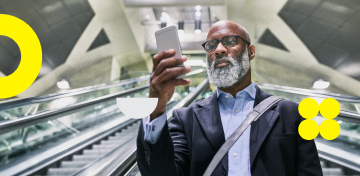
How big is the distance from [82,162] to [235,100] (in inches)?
94.7

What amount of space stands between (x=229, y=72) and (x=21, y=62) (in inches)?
84.7

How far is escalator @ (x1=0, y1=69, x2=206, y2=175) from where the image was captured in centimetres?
221

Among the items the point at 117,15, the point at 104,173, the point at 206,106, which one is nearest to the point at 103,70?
the point at 117,15

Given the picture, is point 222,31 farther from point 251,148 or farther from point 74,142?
point 74,142

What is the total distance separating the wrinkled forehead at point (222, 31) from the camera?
1113mm

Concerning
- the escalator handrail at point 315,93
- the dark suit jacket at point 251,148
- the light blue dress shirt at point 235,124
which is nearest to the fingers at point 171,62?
the light blue dress shirt at point 235,124

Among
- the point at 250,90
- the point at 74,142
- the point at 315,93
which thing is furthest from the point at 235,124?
the point at 315,93

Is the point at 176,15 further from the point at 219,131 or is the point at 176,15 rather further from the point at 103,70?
the point at 219,131

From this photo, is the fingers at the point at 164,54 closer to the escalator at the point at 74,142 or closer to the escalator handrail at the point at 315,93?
the escalator at the point at 74,142

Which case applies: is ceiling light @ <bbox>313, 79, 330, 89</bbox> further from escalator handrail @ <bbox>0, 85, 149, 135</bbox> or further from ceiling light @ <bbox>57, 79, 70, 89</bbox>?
ceiling light @ <bbox>57, 79, 70, 89</bbox>

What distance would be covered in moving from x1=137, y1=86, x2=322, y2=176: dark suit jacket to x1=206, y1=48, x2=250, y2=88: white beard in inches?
6.4

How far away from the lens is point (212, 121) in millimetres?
1099

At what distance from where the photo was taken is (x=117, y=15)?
766cm

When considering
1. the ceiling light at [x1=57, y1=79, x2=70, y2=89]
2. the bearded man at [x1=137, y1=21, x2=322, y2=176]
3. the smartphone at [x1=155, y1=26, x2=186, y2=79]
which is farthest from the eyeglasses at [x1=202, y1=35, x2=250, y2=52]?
the ceiling light at [x1=57, y1=79, x2=70, y2=89]
